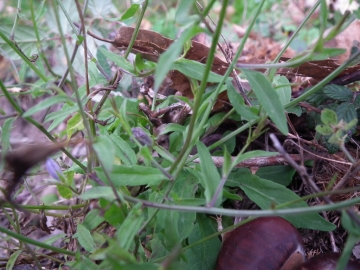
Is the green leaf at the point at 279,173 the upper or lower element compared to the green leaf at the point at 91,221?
upper

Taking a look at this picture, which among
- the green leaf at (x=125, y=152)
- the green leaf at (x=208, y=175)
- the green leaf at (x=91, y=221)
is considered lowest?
the green leaf at (x=91, y=221)

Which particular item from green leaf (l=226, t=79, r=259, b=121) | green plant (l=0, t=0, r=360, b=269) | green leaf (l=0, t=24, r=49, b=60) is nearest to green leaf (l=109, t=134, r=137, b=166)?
green plant (l=0, t=0, r=360, b=269)

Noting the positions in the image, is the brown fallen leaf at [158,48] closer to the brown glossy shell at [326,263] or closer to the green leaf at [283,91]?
the green leaf at [283,91]

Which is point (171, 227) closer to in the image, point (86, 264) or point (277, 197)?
point (86, 264)

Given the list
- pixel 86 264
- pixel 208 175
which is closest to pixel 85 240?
pixel 86 264

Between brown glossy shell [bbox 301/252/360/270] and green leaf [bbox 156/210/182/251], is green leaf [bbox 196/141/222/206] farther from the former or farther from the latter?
brown glossy shell [bbox 301/252/360/270]

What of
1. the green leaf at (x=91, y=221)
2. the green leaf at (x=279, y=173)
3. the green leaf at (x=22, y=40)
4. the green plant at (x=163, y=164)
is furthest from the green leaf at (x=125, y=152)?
the green leaf at (x=22, y=40)

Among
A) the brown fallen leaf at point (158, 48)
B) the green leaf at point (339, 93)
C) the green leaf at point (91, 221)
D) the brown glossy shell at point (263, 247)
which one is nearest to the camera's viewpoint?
the brown glossy shell at point (263, 247)
